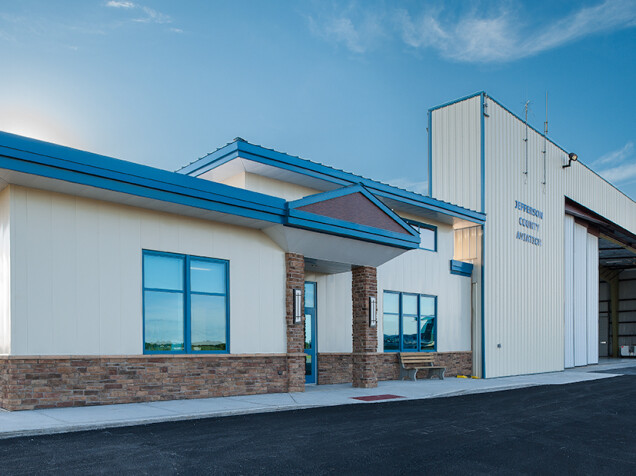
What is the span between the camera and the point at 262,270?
13.6 meters

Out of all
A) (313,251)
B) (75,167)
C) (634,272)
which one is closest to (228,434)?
(75,167)

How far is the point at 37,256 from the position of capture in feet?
32.9

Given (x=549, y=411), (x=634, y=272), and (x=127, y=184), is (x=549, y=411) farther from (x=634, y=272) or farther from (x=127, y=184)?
(x=634, y=272)

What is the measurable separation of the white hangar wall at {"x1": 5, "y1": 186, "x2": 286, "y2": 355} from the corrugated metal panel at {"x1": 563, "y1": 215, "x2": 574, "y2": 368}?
65.6ft

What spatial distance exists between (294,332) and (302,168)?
4.08 meters

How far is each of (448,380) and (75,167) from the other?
13.2 m

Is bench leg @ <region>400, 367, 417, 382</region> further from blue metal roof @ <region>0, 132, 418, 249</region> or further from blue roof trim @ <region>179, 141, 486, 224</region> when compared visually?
blue metal roof @ <region>0, 132, 418, 249</region>

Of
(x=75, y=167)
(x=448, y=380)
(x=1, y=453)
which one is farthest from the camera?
(x=448, y=380)

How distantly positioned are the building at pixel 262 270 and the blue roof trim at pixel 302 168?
0.05m

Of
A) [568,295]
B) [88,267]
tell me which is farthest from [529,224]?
[88,267]

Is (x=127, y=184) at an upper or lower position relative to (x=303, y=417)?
upper

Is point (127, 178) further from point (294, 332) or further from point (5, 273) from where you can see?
point (294, 332)

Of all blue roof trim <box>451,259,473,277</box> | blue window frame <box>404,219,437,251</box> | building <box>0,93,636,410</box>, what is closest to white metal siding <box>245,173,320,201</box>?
building <box>0,93,636,410</box>

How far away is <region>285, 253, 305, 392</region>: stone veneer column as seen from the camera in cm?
1375
